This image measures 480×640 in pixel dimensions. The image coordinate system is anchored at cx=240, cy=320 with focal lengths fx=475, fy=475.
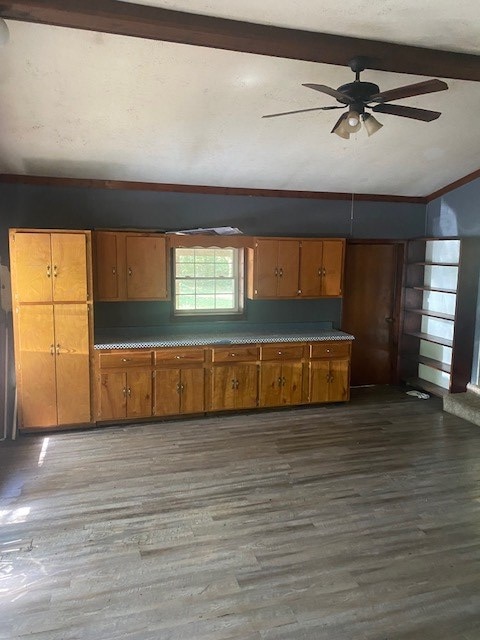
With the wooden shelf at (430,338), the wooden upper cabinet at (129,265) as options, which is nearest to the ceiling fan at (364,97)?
the wooden upper cabinet at (129,265)

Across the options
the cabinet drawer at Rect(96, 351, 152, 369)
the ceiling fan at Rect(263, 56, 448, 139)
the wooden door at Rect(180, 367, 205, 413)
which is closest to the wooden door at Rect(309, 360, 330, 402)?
the wooden door at Rect(180, 367, 205, 413)

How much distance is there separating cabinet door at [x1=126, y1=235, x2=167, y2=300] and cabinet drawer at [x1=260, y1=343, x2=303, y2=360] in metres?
1.33

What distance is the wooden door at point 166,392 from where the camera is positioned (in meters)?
5.00

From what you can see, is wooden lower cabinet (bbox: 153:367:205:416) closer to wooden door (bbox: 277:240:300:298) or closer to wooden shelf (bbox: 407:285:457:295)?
wooden door (bbox: 277:240:300:298)

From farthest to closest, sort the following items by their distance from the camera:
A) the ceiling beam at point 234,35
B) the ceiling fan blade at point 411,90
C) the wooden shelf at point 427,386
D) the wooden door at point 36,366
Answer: the wooden shelf at point 427,386 → the wooden door at point 36,366 → the ceiling fan blade at point 411,90 → the ceiling beam at point 234,35

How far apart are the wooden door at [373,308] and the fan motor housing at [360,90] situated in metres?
3.31

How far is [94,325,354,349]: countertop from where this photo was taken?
16.1ft

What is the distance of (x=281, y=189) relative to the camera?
18.7 ft

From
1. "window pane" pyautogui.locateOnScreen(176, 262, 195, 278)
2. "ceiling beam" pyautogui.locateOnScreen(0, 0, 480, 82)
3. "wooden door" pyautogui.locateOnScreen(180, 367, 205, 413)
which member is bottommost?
"wooden door" pyautogui.locateOnScreen(180, 367, 205, 413)

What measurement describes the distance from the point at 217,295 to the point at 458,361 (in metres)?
2.96

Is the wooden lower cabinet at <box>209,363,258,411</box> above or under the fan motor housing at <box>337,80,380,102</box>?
under

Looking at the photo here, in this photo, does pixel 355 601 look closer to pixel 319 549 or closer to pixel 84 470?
pixel 319 549

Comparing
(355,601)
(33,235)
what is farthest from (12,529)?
(33,235)

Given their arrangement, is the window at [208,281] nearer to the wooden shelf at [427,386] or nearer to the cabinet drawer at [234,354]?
the cabinet drawer at [234,354]
